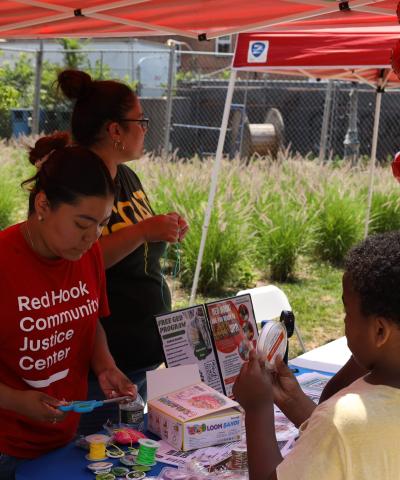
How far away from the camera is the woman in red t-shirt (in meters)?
1.97

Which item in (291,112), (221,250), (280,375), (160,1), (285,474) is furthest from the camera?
(291,112)

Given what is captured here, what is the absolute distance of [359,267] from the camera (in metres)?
1.39

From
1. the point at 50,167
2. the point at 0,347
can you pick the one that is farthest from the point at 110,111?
the point at 0,347

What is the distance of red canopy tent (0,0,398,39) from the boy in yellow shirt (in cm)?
204

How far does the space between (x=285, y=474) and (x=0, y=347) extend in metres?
0.97

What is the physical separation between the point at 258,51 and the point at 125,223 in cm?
242

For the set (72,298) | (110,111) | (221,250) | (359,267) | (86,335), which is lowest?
(221,250)

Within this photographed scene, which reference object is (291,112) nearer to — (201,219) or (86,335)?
Result: (201,219)

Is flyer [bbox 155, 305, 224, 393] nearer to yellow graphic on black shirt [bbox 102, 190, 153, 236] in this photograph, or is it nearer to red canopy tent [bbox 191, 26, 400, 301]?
yellow graphic on black shirt [bbox 102, 190, 153, 236]

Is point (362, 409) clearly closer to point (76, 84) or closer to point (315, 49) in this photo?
point (76, 84)

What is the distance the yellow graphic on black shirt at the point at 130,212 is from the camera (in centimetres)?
264

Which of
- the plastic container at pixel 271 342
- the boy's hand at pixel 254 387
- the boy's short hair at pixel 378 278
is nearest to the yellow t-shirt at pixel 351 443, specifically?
the boy's short hair at pixel 378 278

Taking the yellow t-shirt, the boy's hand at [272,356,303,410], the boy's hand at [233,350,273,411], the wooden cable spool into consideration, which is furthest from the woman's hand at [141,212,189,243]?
the wooden cable spool

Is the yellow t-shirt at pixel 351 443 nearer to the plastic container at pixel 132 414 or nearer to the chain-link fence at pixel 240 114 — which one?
the plastic container at pixel 132 414
